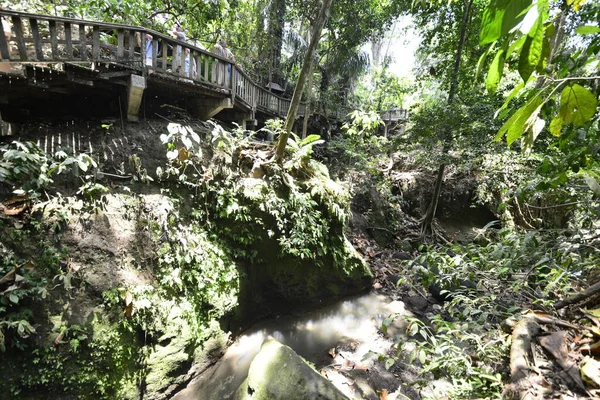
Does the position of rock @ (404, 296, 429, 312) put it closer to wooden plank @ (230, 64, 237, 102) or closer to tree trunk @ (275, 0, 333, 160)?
tree trunk @ (275, 0, 333, 160)

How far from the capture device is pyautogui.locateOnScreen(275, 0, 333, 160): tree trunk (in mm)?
5410

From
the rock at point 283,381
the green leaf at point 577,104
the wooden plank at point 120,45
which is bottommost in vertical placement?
the rock at point 283,381

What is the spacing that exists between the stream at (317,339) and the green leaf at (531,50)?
434 centimetres

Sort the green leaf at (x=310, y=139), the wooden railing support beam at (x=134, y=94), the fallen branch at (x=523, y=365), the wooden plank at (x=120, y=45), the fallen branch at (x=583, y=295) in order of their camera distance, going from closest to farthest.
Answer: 1. the fallen branch at (x=523, y=365)
2. the fallen branch at (x=583, y=295)
3. the wooden plank at (x=120, y=45)
4. the wooden railing support beam at (x=134, y=94)
5. the green leaf at (x=310, y=139)

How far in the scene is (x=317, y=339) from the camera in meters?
5.28

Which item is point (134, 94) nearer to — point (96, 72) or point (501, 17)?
point (96, 72)

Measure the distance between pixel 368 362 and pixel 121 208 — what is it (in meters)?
4.64

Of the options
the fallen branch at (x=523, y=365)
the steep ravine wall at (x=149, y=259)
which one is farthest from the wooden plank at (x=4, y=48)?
the fallen branch at (x=523, y=365)

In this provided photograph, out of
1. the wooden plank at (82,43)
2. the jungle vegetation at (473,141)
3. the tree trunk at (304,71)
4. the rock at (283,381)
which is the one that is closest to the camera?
the jungle vegetation at (473,141)

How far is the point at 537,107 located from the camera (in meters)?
0.81

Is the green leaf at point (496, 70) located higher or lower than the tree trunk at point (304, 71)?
lower

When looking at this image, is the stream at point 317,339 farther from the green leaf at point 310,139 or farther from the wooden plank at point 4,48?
the wooden plank at point 4,48

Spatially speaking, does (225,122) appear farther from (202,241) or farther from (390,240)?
(390,240)

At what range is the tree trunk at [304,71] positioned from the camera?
541cm
